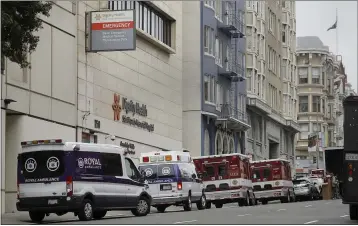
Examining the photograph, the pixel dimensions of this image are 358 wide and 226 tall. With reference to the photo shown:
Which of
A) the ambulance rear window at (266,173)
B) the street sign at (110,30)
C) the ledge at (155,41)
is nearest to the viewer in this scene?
the street sign at (110,30)

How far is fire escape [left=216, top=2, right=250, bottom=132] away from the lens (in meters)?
62.0

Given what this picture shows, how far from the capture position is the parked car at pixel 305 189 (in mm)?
57281

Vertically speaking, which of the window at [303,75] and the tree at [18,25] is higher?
the window at [303,75]

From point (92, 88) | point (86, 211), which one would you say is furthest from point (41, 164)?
point (92, 88)

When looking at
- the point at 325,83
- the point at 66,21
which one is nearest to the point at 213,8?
the point at 66,21

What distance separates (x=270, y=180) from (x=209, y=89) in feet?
34.8

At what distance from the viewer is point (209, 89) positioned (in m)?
59.1

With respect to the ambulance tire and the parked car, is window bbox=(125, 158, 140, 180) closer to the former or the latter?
the ambulance tire

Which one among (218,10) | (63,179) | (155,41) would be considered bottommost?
(63,179)

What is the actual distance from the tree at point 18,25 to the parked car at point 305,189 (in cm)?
3454

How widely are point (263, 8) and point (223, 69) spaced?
15390 mm

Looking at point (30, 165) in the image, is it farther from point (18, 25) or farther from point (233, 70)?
point (233, 70)

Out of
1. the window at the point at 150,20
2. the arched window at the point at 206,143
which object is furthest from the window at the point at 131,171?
the arched window at the point at 206,143

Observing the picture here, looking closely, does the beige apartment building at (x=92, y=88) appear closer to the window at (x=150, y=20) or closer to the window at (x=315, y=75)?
the window at (x=150, y=20)
